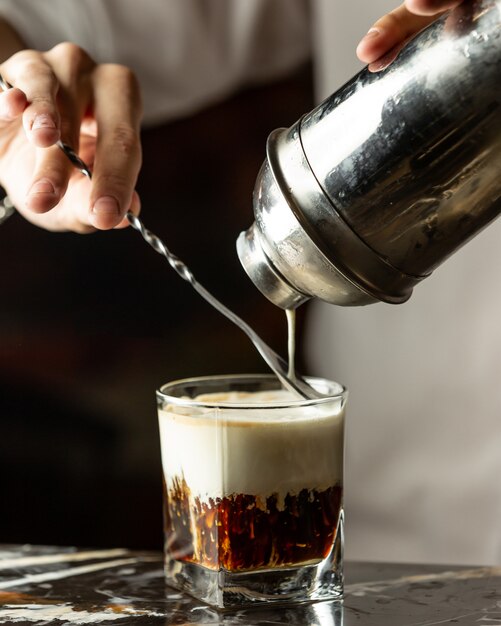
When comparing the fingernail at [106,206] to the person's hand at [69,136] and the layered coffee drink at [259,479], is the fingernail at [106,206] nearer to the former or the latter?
the person's hand at [69,136]

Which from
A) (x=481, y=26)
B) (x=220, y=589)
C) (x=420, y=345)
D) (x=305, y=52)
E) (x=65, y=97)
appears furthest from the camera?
(x=305, y=52)

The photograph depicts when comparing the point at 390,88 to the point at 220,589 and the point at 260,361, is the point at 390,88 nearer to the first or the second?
the point at 220,589

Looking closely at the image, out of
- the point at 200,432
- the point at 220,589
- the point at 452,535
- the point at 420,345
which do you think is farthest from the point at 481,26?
the point at 452,535

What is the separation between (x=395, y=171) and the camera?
66 centimetres

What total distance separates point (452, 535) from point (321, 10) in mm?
1050

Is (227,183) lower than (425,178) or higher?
higher

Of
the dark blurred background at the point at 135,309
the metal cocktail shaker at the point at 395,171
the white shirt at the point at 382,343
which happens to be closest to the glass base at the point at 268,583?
the metal cocktail shaker at the point at 395,171

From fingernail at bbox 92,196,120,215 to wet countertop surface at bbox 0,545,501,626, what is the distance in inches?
14.2

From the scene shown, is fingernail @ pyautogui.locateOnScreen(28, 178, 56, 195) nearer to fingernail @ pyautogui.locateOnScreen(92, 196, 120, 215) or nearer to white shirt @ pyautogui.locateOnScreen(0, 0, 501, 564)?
fingernail @ pyautogui.locateOnScreen(92, 196, 120, 215)

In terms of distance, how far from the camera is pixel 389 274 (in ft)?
2.31

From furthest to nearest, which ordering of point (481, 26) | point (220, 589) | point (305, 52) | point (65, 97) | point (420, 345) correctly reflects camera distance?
point (305, 52), point (420, 345), point (65, 97), point (220, 589), point (481, 26)

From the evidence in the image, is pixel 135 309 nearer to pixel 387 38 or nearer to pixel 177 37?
pixel 177 37

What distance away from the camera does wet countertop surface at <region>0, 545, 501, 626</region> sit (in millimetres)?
745

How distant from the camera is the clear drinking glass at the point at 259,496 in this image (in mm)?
754
